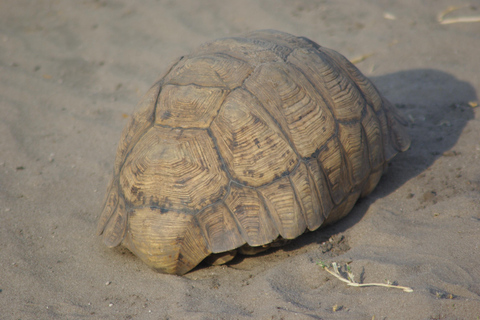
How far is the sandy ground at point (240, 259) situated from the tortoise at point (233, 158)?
0.24 m

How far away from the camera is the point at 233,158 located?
277 cm

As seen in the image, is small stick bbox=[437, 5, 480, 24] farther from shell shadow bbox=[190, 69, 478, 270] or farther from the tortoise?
the tortoise

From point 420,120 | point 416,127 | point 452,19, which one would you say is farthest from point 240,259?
point 452,19

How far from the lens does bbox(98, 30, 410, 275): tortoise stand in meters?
2.71

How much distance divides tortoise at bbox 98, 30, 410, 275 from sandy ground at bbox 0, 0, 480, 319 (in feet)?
0.80

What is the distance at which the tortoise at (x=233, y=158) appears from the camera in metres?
2.71

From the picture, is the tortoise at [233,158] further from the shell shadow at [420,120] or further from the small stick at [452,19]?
the small stick at [452,19]

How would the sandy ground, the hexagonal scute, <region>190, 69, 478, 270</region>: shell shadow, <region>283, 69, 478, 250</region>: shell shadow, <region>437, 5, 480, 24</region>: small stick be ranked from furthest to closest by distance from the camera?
<region>437, 5, 480, 24</region>: small stick
<region>283, 69, 478, 250</region>: shell shadow
<region>190, 69, 478, 270</region>: shell shadow
the hexagonal scute
the sandy ground

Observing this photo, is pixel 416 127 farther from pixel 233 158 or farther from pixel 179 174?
pixel 179 174

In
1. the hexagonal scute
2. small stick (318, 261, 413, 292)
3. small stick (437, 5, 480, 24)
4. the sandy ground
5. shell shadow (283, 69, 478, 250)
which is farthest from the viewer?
small stick (437, 5, 480, 24)

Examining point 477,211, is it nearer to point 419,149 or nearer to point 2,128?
point 419,149

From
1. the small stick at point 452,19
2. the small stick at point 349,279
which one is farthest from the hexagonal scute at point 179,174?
the small stick at point 452,19

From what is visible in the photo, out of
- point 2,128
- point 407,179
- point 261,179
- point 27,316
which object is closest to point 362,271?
point 261,179

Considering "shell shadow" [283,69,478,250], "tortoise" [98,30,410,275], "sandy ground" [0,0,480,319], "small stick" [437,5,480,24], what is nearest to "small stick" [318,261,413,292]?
"sandy ground" [0,0,480,319]
